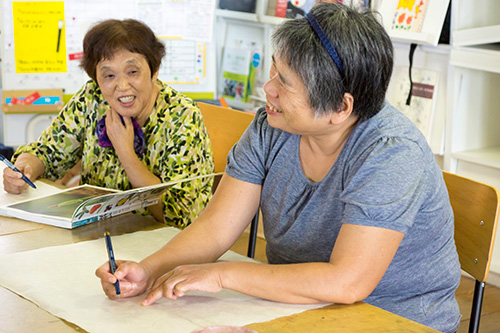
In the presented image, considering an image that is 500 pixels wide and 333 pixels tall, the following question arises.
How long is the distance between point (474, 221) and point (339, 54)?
0.50m

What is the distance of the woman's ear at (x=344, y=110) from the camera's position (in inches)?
48.9

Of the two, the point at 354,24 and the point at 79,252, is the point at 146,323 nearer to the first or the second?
the point at 79,252

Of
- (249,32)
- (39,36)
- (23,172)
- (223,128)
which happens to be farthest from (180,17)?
(23,172)

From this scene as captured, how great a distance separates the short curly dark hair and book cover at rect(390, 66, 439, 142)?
155 centimetres

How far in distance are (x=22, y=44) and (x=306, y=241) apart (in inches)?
106

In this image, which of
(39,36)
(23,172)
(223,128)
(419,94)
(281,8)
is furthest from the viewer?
(281,8)

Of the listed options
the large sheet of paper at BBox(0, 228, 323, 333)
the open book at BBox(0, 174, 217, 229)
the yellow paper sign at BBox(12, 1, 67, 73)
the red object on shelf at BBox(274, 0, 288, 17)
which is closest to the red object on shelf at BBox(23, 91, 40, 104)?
the yellow paper sign at BBox(12, 1, 67, 73)

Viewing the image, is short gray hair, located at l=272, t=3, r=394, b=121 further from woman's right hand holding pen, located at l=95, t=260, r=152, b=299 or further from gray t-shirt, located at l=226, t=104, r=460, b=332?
woman's right hand holding pen, located at l=95, t=260, r=152, b=299

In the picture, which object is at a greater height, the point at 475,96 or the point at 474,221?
the point at 475,96

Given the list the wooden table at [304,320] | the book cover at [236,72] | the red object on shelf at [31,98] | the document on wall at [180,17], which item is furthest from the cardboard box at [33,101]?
the wooden table at [304,320]

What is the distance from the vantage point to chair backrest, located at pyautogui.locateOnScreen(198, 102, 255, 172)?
2.07 meters

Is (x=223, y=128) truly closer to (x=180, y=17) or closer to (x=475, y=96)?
(x=475, y=96)

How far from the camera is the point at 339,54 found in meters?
1.18

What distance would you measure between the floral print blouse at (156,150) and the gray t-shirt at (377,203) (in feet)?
1.27
